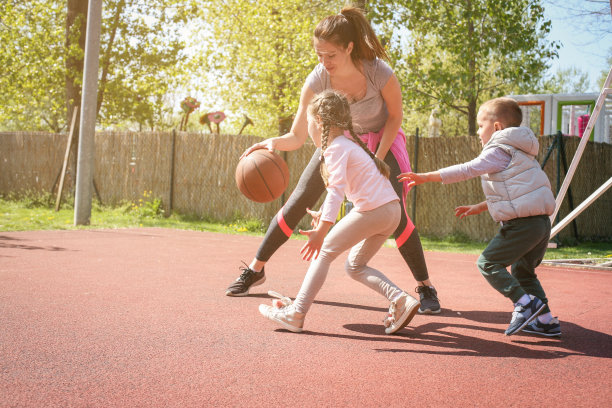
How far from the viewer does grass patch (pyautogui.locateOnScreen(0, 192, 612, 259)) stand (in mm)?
10133

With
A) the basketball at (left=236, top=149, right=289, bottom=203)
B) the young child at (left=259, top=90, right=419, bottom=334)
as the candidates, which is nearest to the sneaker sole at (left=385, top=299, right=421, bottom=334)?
the young child at (left=259, top=90, right=419, bottom=334)

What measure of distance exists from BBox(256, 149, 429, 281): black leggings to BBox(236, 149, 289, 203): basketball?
353mm

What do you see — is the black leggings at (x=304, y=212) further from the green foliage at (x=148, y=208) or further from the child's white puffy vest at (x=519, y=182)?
the green foliage at (x=148, y=208)

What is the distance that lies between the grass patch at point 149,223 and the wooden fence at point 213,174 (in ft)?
0.93

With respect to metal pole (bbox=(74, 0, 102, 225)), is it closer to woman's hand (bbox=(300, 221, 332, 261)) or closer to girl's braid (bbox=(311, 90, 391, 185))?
girl's braid (bbox=(311, 90, 391, 185))

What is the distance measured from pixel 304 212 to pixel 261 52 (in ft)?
64.6

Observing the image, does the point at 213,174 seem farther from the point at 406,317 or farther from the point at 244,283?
the point at 406,317

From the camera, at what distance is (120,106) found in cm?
2120

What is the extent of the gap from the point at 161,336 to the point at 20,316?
1.08 m

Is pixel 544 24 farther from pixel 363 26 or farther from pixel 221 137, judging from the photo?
pixel 363 26

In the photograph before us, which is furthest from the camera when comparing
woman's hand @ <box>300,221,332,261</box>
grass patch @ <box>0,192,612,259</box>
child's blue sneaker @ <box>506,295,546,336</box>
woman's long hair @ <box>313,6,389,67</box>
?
grass patch @ <box>0,192,612,259</box>

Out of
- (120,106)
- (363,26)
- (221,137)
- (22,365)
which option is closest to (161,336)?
(22,365)

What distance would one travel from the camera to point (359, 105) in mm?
4363

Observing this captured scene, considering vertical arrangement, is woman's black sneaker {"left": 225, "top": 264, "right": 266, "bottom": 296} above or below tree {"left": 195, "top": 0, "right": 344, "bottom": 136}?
below
